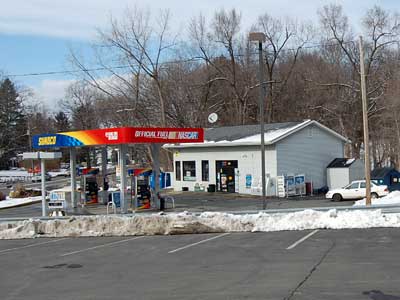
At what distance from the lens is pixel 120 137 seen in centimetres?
2558

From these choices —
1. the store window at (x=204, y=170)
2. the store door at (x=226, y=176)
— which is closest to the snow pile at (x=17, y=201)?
the store window at (x=204, y=170)

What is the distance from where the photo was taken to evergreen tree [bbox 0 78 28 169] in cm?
8594

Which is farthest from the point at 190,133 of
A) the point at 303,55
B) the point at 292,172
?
the point at 303,55

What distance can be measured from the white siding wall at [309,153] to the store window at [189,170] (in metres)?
7.63

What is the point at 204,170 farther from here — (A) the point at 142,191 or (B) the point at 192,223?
(B) the point at 192,223

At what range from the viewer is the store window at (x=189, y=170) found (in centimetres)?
4284

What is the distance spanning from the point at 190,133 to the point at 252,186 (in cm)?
1134

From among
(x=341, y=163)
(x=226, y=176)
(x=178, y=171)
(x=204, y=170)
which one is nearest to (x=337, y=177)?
(x=341, y=163)

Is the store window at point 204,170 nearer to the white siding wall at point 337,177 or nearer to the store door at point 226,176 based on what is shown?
the store door at point 226,176

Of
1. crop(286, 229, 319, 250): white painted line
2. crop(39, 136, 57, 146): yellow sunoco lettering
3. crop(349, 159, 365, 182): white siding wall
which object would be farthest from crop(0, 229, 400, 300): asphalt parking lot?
crop(349, 159, 365, 182): white siding wall

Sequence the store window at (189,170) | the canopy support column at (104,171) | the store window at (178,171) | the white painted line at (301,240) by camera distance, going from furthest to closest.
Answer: the store window at (178,171)
the store window at (189,170)
the canopy support column at (104,171)
the white painted line at (301,240)

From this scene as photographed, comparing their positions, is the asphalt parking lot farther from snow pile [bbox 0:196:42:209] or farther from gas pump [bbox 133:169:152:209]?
snow pile [bbox 0:196:42:209]

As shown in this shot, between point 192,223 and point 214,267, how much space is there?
22.8ft

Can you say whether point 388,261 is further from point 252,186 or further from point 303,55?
point 303,55
